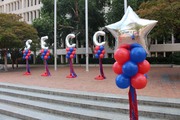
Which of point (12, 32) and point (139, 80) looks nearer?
point (139, 80)

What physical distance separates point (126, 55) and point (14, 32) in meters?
19.6

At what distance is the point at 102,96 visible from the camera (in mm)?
8383

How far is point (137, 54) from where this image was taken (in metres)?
5.07

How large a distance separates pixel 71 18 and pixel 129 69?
2698 cm

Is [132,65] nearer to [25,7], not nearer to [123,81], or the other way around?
[123,81]

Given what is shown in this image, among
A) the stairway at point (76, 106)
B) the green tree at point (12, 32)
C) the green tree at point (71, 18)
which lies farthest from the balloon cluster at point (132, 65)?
the green tree at point (71, 18)

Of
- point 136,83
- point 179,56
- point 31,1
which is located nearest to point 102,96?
point 136,83

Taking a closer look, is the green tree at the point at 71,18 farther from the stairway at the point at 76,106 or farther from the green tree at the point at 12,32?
the stairway at the point at 76,106

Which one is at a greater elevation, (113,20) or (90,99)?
(113,20)

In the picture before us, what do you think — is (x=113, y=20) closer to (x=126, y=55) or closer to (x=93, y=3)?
(x=93, y=3)

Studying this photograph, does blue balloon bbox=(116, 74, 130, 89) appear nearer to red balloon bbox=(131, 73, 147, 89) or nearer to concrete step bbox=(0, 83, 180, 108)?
red balloon bbox=(131, 73, 147, 89)

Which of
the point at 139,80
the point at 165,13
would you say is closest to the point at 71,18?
the point at 165,13

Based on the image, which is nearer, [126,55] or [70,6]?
[126,55]

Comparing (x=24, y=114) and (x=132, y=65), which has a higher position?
(x=132, y=65)
